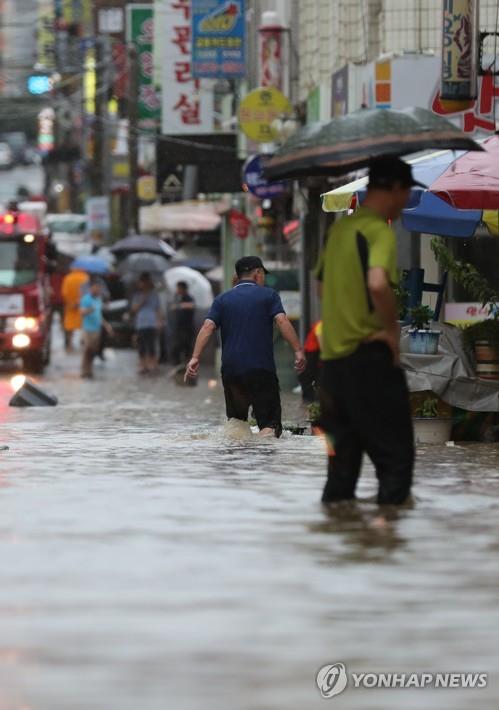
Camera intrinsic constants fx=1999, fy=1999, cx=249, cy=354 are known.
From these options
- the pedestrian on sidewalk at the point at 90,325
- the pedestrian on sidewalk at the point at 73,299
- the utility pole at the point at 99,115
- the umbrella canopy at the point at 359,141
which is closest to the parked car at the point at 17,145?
the utility pole at the point at 99,115

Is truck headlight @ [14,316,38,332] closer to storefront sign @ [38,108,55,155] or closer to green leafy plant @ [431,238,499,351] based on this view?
green leafy plant @ [431,238,499,351]

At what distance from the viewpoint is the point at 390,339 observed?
30.9ft

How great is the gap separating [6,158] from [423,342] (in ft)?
427

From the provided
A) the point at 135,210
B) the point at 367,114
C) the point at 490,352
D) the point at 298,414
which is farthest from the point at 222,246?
the point at 367,114

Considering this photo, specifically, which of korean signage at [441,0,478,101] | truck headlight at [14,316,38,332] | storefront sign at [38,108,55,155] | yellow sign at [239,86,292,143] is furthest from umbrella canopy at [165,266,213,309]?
storefront sign at [38,108,55,155]

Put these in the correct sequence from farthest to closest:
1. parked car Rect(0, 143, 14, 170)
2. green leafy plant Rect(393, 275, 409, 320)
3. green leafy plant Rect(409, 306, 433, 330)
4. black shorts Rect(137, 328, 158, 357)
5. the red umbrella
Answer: parked car Rect(0, 143, 14, 170) → black shorts Rect(137, 328, 158, 357) → green leafy plant Rect(393, 275, 409, 320) → green leafy plant Rect(409, 306, 433, 330) → the red umbrella

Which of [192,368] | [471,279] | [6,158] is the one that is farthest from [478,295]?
[6,158]

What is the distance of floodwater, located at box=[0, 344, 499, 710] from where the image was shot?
5.85 meters

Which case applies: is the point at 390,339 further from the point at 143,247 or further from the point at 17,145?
the point at 17,145

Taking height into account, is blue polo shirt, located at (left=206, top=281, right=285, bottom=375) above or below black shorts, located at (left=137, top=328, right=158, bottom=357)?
above

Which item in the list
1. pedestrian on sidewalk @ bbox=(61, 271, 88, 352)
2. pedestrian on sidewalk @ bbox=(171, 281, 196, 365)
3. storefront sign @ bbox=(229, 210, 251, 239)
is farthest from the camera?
pedestrian on sidewalk @ bbox=(61, 271, 88, 352)

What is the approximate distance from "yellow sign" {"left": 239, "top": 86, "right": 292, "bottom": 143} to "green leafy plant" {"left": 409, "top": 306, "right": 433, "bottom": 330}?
1719 centimetres

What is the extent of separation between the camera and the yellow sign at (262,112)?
32469mm

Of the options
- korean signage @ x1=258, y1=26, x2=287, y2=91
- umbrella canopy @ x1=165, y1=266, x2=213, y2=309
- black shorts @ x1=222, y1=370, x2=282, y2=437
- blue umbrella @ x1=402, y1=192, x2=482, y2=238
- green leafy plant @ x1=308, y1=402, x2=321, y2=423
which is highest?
korean signage @ x1=258, y1=26, x2=287, y2=91
